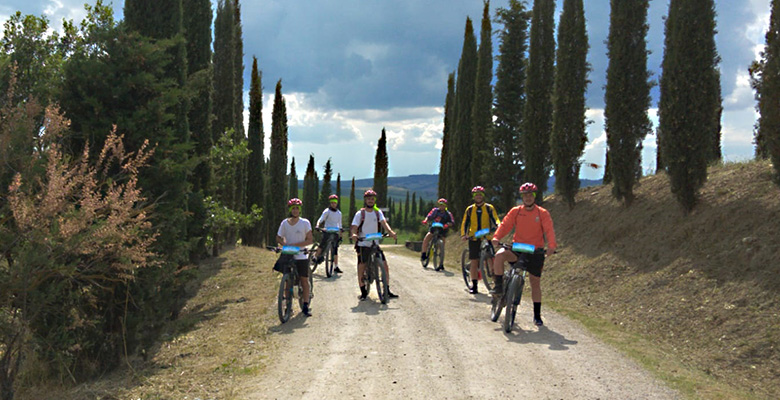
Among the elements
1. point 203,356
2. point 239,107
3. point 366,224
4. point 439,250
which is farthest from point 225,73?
point 203,356

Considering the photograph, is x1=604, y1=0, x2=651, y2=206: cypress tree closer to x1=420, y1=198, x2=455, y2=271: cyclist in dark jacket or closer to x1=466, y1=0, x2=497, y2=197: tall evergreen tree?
→ x1=420, y1=198, x2=455, y2=271: cyclist in dark jacket

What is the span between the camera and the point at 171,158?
8.98 metres

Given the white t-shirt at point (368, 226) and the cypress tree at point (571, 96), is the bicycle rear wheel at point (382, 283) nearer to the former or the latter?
the white t-shirt at point (368, 226)

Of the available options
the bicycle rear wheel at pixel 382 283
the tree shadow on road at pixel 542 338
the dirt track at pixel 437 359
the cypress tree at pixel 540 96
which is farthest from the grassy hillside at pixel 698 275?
the cypress tree at pixel 540 96

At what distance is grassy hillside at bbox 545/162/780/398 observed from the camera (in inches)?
291

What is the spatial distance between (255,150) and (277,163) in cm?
901

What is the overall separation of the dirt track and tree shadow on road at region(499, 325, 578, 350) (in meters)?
0.02

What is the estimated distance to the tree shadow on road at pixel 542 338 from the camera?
758 centimetres

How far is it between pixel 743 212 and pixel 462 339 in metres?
7.02

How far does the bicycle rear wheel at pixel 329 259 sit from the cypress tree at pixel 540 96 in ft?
34.8

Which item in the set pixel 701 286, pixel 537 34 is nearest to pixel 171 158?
pixel 701 286

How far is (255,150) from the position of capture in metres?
30.6

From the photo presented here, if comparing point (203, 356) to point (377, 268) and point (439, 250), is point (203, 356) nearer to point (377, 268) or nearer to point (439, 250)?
point (377, 268)

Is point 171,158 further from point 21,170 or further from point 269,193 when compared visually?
point 269,193
